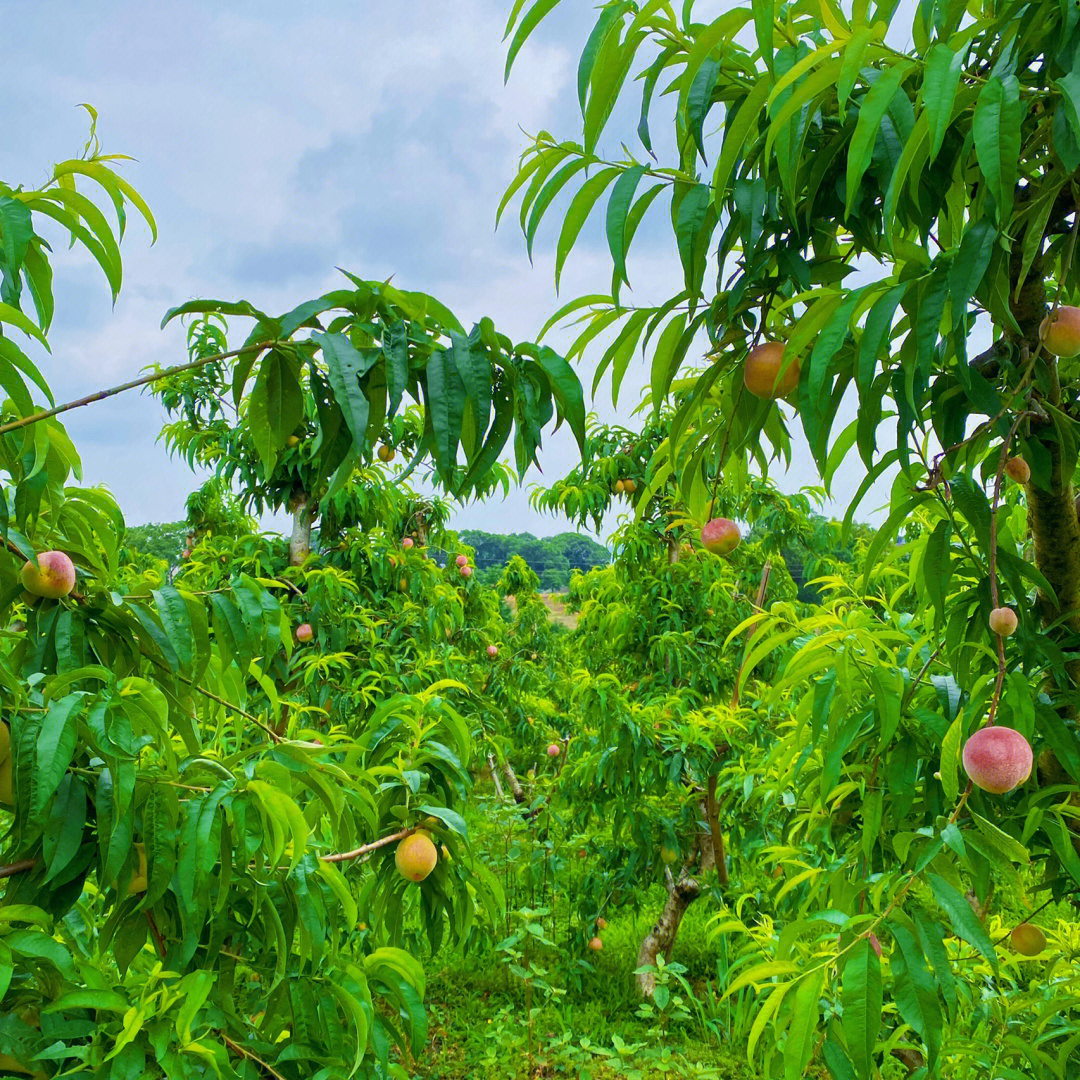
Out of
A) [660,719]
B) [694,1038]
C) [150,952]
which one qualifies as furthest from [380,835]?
[694,1038]

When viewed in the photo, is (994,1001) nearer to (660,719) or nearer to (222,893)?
(222,893)

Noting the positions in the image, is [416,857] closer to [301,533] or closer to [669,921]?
[669,921]

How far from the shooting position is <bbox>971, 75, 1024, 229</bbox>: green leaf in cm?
58

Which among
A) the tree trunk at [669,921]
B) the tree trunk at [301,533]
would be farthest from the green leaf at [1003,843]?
the tree trunk at [301,533]

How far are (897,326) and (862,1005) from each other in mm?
562

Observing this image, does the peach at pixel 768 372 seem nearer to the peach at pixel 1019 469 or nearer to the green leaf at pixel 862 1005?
the peach at pixel 1019 469

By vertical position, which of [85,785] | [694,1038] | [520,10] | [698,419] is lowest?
[694,1038]

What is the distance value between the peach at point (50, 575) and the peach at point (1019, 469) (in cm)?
101

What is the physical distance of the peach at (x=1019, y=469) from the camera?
0.92m

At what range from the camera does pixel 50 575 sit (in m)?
0.96

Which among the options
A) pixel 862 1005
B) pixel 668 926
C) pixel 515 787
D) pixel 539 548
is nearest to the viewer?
pixel 862 1005

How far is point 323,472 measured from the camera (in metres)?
0.83

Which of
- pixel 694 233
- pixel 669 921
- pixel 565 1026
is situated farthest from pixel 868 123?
pixel 669 921

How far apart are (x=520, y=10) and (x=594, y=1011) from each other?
3.28 m
